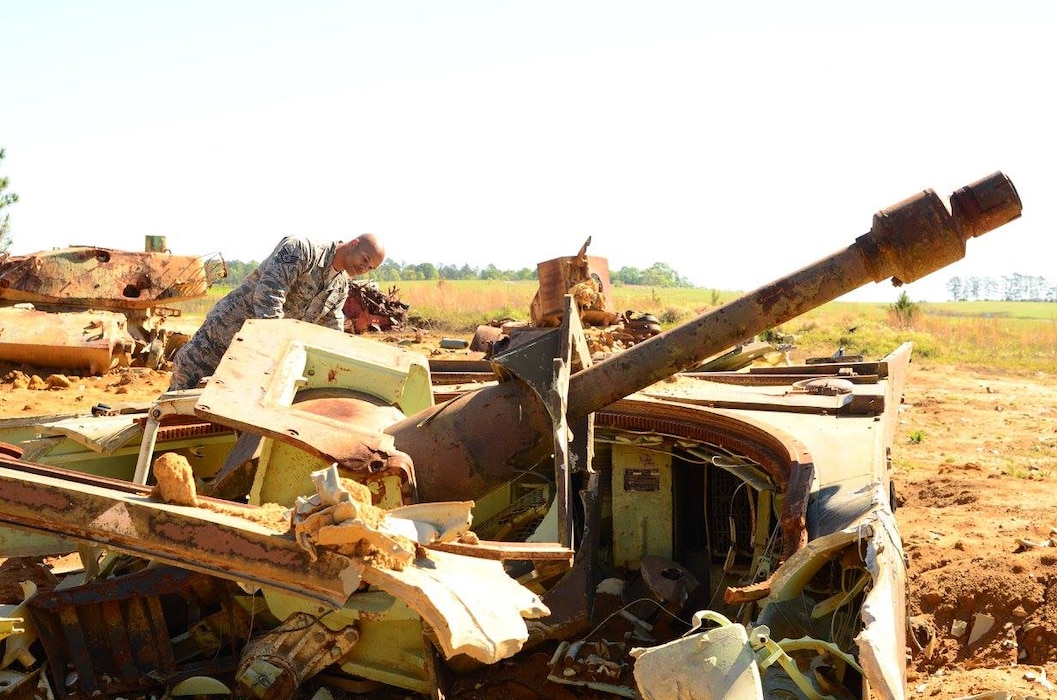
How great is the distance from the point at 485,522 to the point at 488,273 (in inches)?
3312

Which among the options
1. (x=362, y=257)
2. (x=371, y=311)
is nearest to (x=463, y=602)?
(x=362, y=257)

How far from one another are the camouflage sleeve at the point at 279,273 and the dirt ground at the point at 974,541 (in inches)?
103

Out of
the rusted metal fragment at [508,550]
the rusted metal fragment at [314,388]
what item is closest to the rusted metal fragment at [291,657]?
the rusted metal fragment at [314,388]

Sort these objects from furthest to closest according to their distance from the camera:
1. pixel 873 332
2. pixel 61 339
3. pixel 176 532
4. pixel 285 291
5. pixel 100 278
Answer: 1. pixel 873 332
2. pixel 100 278
3. pixel 61 339
4. pixel 285 291
5. pixel 176 532

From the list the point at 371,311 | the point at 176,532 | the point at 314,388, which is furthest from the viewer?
the point at 371,311

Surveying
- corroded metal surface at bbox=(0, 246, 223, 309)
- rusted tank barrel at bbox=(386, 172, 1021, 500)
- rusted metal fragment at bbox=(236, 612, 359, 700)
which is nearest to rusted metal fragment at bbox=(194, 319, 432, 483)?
rusted tank barrel at bbox=(386, 172, 1021, 500)

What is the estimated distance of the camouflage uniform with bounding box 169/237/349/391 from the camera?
6074 millimetres

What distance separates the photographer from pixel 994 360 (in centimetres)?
2197

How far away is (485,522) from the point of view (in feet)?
18.3

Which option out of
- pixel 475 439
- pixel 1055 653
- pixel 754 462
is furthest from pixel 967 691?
pixel 475 439

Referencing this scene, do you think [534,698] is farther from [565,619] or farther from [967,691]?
[967,691]

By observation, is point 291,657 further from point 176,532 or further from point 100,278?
point 100,278

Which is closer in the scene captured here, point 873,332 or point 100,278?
point 100,278

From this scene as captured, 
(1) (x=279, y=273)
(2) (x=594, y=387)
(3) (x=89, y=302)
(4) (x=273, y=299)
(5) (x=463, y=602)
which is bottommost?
(5) (x=463, y=602)
